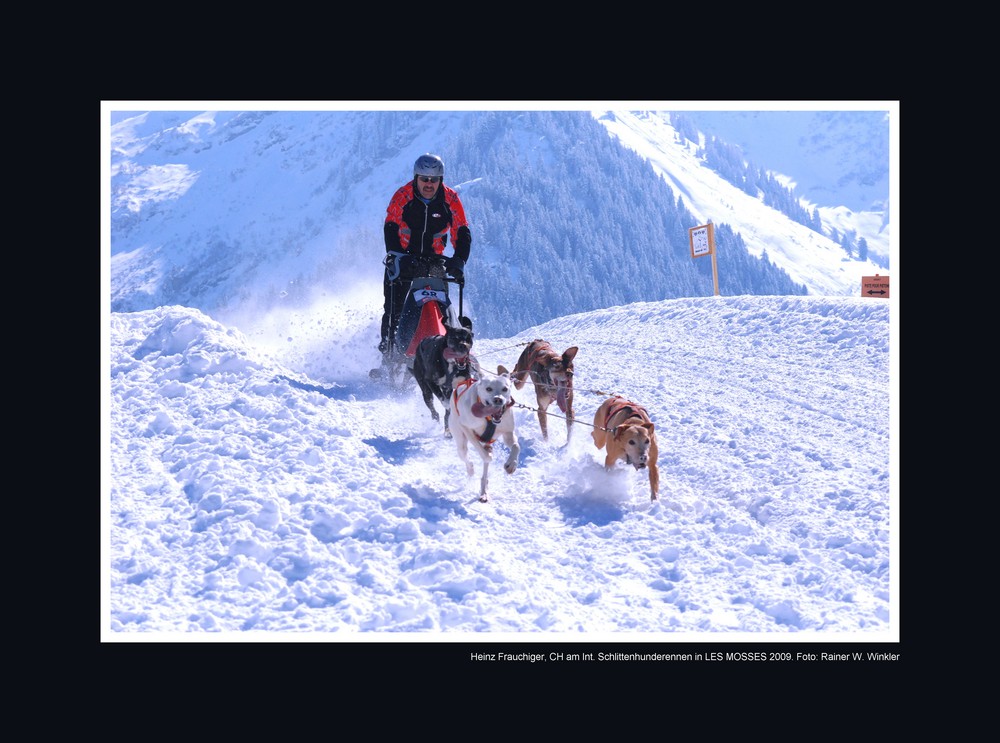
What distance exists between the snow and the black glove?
148cm

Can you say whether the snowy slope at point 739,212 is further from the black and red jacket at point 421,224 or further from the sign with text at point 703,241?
the black and red jacket at point 421,224

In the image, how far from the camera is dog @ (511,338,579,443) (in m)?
9.58

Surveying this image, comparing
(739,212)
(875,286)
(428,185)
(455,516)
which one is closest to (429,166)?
(428,185)

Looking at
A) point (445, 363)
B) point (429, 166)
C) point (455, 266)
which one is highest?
point (429, 166)

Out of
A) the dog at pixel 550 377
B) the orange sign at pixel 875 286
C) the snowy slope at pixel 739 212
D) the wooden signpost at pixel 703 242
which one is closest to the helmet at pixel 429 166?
the dog at pixel 550 377

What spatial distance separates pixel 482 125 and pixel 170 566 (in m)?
96.1

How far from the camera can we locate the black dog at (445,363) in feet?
30.2

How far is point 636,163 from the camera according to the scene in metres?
98.4

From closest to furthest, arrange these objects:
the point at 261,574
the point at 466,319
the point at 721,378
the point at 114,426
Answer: the point at 261,574 → the point at 114,426 → the point at 466,319 → the point at 721,378

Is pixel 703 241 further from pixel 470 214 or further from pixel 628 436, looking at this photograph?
pixel 470 214

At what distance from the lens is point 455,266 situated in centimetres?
1108

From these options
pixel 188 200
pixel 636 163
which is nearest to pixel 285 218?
pixel 188 200

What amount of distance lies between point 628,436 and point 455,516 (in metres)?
1.44
